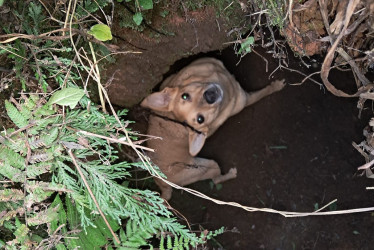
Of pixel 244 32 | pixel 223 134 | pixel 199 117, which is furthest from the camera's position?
pixel 223 134

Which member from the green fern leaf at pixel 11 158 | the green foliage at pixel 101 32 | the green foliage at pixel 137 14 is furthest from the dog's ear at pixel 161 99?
the green fern leaf at pixel 11 158

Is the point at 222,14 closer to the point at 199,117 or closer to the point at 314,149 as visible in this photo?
the point at 199,117

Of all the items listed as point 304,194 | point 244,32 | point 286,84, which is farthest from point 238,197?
point 244,32

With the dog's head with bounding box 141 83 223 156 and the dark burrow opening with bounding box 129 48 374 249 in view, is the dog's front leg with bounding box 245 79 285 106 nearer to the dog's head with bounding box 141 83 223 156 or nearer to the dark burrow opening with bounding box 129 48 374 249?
the dark burrow opening with bounding box 129 48 374 249

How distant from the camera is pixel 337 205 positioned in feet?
15.3

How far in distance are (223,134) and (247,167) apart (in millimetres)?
513

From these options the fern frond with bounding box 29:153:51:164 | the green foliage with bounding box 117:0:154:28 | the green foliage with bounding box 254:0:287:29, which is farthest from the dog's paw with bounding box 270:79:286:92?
the fern frond with bounding box 29:153:51:164

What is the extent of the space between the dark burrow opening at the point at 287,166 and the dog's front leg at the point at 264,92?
0.07 metres

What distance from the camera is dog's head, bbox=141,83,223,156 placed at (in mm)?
4219

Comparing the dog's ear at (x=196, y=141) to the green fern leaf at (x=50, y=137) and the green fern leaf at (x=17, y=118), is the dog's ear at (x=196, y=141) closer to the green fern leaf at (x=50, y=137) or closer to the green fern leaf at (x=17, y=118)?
the green fern leaf at (x=50, y=137)

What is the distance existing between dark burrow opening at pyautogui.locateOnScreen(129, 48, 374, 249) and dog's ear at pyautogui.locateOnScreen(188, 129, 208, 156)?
559 millimetres

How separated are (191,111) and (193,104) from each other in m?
0.09

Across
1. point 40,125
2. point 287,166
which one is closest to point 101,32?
point 40,125

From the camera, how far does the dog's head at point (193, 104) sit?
4.22 metres
